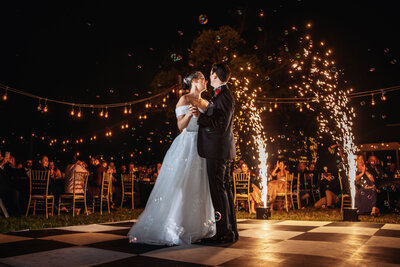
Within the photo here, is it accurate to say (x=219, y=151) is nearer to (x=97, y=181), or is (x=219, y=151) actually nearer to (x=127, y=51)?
(x=97, y=181)

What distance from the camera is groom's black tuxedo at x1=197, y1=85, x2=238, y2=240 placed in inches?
107

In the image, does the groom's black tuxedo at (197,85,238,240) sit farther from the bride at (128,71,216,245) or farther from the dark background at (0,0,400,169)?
the dark background at (0,0,400,169)

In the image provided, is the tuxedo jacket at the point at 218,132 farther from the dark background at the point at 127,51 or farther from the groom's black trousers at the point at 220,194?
the dark background at the point at 127,51

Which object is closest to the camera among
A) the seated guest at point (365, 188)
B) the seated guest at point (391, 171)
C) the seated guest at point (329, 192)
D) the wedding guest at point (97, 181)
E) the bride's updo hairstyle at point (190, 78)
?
the bride's updo hairstyle at point (190, 78)

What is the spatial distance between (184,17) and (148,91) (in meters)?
3.38

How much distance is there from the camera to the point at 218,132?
2758 mm

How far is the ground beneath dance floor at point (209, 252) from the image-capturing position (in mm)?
2014

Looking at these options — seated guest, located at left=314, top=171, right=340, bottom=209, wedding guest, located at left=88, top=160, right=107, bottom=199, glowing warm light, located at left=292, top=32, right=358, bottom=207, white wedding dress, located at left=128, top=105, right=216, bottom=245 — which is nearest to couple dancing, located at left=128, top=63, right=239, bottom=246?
white wedding dress, located at left=128, top=105, right=216, bottom=245

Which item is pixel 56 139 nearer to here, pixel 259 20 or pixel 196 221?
pixel 259 20

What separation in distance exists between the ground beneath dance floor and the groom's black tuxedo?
22cm

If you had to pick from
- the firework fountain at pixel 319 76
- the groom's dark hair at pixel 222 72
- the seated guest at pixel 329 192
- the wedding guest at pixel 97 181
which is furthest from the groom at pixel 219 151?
the firework fountain at pixel 319 76

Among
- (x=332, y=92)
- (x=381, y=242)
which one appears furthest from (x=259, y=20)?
(x=381, y=242)

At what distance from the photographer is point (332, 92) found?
13602mm

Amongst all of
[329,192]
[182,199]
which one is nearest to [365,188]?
[329,192]
